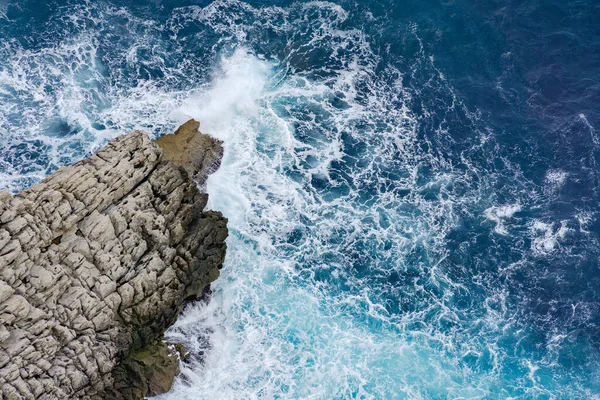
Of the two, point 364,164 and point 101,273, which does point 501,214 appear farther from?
point 101,273

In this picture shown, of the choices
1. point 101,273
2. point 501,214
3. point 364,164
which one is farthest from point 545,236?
point 101,273

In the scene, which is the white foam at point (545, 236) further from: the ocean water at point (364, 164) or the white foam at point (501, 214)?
the white foam at point (501, 214)

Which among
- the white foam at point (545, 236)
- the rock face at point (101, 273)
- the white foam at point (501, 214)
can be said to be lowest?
the white foam at point (545, 236)

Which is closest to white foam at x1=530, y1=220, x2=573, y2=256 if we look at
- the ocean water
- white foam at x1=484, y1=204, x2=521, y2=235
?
the ocean water

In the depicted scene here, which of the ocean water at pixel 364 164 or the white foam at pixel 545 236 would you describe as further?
the white foam at pixel 545 236

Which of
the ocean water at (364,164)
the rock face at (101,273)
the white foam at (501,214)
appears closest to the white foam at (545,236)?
the ocean water at (364,164)

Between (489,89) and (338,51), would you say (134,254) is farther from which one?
(489,89)

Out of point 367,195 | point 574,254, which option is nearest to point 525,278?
point 574,254
